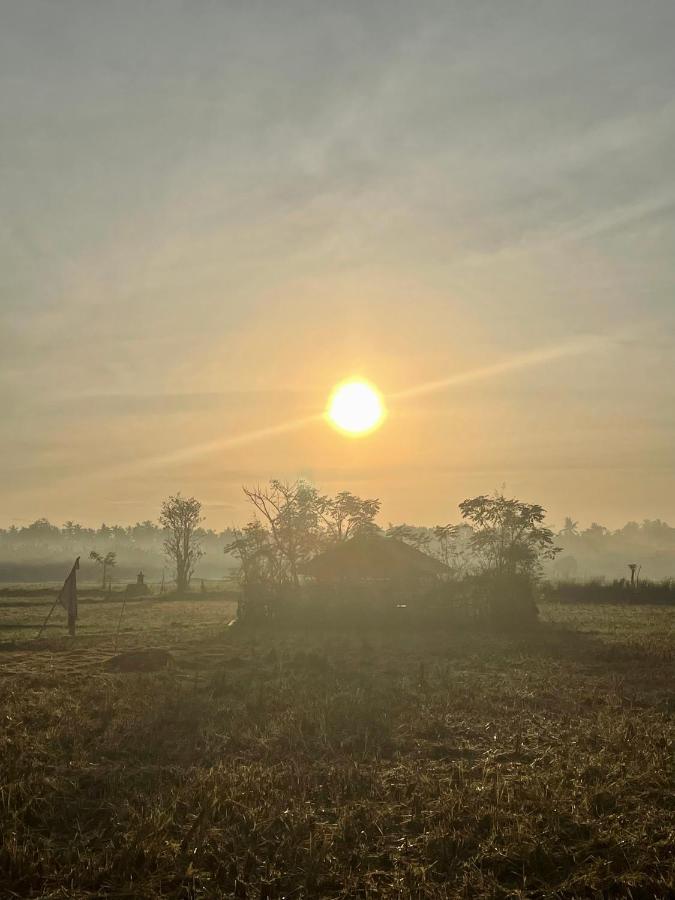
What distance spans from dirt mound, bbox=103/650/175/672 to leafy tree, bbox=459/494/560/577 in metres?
16.6

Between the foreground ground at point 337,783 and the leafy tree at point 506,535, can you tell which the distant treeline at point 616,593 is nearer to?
the leafy tree at point 506,535

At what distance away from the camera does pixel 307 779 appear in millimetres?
9570

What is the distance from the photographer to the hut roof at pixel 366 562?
33.4 m

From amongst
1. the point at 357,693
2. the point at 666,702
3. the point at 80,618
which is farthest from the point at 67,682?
the point at 80,618

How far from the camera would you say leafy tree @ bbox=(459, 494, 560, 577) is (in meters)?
32.0

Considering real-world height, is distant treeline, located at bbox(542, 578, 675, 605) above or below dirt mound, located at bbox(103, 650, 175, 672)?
below

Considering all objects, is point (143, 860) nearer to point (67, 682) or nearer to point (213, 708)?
point (213, 708)

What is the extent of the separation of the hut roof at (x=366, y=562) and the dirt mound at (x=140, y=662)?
1353 cm

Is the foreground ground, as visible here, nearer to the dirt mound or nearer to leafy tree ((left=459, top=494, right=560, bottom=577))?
the dirt mound

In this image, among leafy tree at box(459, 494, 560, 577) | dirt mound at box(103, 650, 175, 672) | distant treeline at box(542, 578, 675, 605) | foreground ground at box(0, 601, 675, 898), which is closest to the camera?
foreground ground at box(0, 601, 675, 898)

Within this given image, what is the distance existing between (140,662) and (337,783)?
11382 mm

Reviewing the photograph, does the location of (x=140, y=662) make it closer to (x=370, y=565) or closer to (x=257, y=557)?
(x=257, y=557)

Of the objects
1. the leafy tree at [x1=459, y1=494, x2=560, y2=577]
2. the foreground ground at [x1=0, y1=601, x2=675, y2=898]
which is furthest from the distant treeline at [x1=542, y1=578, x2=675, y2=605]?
the foreground ground at [x1=0, y1=601, x2=675, y2=898]

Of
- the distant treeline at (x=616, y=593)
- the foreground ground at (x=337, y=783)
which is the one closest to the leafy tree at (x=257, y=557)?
the foreground ground at (x=337, y=783)
